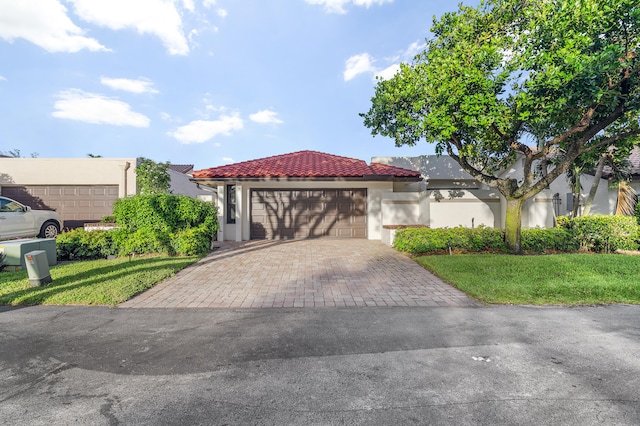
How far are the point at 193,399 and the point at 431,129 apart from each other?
8.26m

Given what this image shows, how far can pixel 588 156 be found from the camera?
10.0 meters

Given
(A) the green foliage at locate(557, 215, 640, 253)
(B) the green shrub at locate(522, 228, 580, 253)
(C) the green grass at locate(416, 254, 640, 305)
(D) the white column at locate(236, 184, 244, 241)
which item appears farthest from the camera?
(D) the white column at locate(236, 184, 244, 241)

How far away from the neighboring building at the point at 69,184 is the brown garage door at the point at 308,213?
830 centimetres

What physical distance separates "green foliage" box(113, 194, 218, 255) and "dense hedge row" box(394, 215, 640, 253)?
21.5 feet

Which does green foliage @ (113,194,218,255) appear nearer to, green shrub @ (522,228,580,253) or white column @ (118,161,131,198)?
white column @ (118,161,131,198)

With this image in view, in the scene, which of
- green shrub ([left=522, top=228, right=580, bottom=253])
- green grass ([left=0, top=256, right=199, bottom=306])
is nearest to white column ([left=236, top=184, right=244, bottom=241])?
green grass ([left=0, top=256, right=199, bottom=306])

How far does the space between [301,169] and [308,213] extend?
6.68 feet

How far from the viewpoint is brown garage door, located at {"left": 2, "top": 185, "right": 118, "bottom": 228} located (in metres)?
16.1

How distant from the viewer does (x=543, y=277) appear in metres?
6.25

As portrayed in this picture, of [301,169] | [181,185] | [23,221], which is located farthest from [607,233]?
[181,185]

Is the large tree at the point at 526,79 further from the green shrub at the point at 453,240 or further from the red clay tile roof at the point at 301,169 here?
the red clay tile roof at the point at 301,169

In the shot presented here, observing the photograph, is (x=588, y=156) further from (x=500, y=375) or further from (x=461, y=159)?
(x=500, y=375)

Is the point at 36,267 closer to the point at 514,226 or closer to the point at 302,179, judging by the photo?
the point at 302,179

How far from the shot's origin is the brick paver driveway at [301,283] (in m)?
5.01
